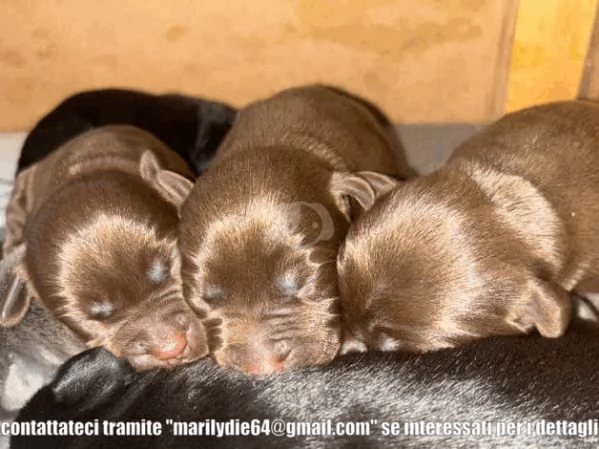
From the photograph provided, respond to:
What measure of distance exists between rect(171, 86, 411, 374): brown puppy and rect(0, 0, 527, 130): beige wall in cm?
123

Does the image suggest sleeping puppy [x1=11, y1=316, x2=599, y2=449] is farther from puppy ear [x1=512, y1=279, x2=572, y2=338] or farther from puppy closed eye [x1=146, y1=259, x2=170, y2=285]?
puppy closed eye [x1=146, y1=259, x2=170, y2=285]

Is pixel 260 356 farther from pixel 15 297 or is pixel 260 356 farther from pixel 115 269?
pixel 15 297

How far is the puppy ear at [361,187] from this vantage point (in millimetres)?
2635

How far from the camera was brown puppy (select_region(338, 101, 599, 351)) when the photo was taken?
2.39 meters

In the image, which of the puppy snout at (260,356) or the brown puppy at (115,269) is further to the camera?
the brown puppy at (115,269)

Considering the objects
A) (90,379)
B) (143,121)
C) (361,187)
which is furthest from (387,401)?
(143,121)

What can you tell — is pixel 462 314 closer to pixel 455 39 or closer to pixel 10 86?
pixel 455 39

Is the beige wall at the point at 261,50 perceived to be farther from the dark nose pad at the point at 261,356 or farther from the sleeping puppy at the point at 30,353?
the dark nose pad at the point at 261,356

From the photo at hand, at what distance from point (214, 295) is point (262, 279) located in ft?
0.53

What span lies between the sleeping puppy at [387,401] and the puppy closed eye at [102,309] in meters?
0.32

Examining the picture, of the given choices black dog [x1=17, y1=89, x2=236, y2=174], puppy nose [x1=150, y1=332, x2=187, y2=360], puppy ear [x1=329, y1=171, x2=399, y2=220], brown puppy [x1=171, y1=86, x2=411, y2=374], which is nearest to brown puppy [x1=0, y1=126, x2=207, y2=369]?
puppy nose [x1=150, y1=332, x2=187, y2=360]

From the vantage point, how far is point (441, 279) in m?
2.39

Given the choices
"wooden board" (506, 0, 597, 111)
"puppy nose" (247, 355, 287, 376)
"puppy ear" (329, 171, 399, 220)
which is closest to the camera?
"puppy nose" (247, 355, 287, 376)

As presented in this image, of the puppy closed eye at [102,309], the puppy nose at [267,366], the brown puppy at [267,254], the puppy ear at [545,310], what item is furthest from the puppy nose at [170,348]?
the puppy ear at [545,310]
